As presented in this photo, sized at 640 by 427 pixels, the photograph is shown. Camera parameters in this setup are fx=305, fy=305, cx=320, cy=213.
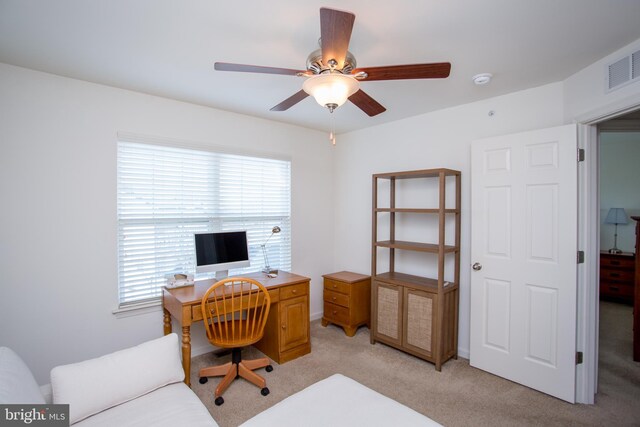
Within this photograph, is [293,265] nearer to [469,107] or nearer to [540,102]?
[469,107]

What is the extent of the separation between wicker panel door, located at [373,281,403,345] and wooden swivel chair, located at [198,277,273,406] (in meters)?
1.25

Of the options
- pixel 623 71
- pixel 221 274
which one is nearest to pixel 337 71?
pixel 623 71

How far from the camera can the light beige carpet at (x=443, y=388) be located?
210cm

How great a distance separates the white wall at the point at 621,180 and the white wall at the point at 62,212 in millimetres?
6274

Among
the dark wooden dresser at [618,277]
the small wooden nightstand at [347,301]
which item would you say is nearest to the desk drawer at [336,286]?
the small wooden nightstand at [347,301]

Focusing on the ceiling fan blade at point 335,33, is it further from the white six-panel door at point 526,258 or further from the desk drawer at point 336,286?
the desk drawer at point 336,286

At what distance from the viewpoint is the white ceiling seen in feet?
5.06

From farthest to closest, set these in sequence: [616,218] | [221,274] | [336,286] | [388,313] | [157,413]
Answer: [616,218], [336,286], [388,313], [221,274], [157,413]

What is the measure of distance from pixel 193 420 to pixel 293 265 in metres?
2.41

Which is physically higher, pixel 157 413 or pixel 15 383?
pixel 15 383

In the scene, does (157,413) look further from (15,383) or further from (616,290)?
(616,290)

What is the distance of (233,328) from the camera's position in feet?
7.89

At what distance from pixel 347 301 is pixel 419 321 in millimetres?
877

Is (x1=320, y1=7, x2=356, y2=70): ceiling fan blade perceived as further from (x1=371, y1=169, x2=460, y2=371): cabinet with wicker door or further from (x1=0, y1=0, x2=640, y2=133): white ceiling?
(x1=371, y1=169, x2=460, y2=371): cabinet with wicker door
